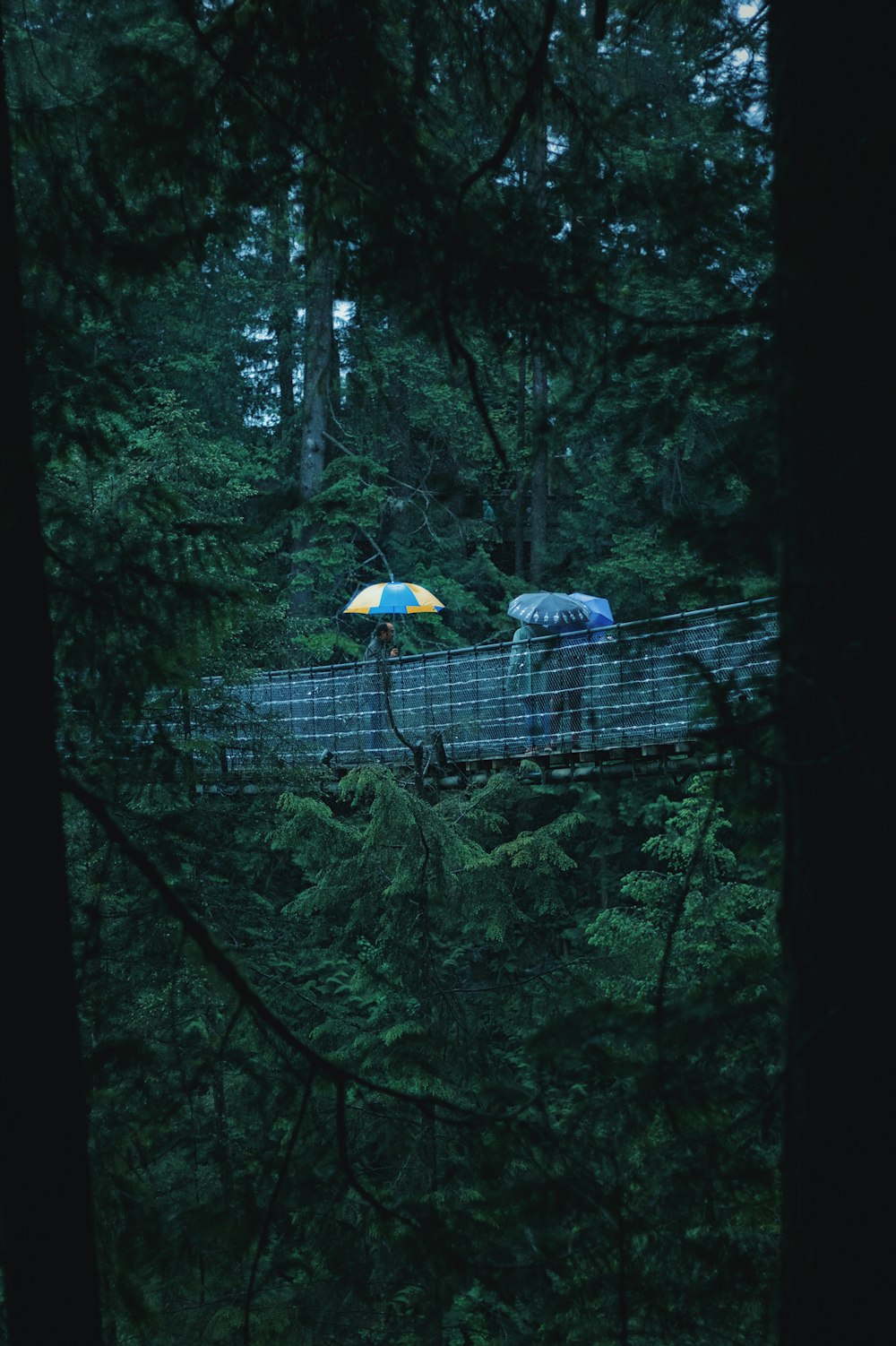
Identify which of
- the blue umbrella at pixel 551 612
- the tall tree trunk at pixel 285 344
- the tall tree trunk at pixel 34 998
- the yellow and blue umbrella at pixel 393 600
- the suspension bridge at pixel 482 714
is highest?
the tall tree trunk at pixel 285 344

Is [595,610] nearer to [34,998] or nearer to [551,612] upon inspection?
[551,612]

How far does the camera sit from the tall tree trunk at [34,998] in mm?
2041

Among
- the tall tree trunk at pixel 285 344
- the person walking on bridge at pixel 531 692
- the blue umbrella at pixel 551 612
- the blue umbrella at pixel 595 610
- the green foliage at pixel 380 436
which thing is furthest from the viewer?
the tall tree trunk at pixel 285 344

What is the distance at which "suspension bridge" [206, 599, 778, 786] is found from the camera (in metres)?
8.00

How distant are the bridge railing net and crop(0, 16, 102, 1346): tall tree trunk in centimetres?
519

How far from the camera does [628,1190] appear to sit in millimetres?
2496

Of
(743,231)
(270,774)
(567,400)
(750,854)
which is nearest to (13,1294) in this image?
(750,854)

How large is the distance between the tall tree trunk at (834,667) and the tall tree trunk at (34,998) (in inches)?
46.6

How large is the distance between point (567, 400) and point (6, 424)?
122 cm

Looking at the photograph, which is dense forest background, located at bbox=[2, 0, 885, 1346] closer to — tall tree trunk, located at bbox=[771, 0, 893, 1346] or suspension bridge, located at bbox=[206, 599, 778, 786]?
tall tree trunk, located at bbox=[771, 0, 893, 1346]

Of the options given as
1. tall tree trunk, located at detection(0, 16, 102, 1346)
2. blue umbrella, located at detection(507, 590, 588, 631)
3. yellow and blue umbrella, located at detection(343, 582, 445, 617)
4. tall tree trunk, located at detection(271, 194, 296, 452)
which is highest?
tall tree trunk, located at detection(271, 194, 296, 452)

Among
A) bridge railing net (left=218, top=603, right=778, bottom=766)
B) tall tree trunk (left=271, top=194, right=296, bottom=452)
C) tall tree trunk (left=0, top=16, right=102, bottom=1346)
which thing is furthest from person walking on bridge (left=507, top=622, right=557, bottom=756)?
tall tree trunk (left=271, top=194, right=296, bottom=452)

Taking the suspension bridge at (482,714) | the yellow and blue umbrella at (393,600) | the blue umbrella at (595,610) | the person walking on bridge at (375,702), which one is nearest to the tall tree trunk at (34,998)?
the suspension bridge at (482,714)

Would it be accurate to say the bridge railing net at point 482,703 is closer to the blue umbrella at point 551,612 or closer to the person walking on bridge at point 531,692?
the person walking on bridge at point 531,692
